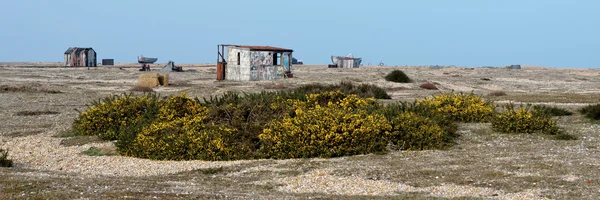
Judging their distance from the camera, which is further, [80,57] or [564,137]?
[80,57]

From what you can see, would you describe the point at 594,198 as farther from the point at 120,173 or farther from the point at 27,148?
the point at 27,148

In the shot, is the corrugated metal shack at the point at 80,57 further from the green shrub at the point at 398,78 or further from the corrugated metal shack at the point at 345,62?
the green shrub at the point at 398,78

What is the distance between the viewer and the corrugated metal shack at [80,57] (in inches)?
3258

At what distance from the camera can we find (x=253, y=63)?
46125 millimetres

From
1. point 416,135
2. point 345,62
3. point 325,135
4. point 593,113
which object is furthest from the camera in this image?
point 345,62

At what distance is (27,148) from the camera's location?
1591 centimetres

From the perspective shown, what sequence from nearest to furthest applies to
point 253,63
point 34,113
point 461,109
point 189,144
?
point 189,144 < point 461,109 < point 34,113 < point 253,63

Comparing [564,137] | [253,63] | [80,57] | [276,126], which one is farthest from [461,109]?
[80,57]

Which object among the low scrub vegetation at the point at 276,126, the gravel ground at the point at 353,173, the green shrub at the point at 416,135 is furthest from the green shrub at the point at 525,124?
the green shrub at the point at 416,135

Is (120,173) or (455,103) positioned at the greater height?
(455,103)

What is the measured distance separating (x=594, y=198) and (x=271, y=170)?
592cm

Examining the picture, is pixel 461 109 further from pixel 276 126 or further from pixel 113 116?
pixel 113 116

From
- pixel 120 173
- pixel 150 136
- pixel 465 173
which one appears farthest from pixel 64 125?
pixel 465 173

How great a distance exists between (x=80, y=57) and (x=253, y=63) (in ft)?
148
